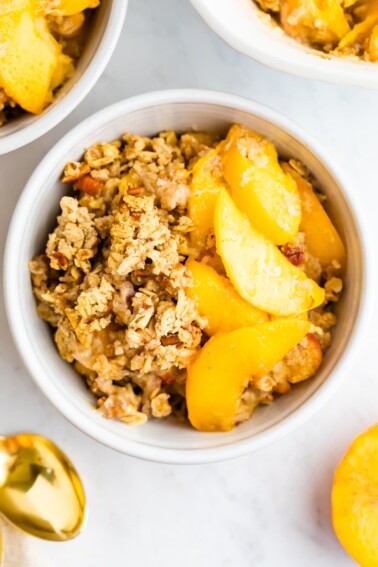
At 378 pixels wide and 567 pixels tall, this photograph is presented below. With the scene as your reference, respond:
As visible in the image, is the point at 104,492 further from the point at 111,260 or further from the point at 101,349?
the point at 111,260

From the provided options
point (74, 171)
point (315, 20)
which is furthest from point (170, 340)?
point (315, 20)

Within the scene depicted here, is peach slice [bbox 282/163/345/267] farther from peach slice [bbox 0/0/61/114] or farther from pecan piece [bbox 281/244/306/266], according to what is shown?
peach slice [bbox 0/0/61/114]

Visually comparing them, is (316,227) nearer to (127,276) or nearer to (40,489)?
(127,276)

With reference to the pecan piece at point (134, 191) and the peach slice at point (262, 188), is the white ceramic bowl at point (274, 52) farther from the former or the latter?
the pecan piece at point (134, 191)

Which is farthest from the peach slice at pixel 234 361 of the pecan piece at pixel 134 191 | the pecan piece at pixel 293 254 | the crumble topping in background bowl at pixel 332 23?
the crumble topping in background bowl at pixel 332 23

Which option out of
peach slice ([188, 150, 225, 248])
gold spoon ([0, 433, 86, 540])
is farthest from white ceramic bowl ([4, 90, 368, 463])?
gold spoon ([0, 433, 86, 540])

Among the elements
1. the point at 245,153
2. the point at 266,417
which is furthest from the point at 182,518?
the point at 245,153
